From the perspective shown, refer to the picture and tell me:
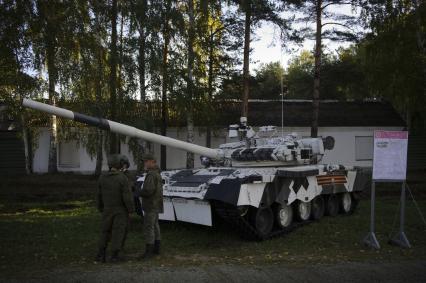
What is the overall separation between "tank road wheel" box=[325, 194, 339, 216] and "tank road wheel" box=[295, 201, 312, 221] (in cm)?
103

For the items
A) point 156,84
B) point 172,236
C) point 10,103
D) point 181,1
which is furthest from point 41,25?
point 172,236

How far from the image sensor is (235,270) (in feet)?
24.3

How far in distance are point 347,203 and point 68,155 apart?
1620cm

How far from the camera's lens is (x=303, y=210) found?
11.9 metres

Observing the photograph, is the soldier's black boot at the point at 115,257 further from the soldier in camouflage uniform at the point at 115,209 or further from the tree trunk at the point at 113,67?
the tree trunk at the point at 113,67

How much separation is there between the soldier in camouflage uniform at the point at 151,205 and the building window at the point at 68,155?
59.5ft

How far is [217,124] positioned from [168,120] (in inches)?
81.3

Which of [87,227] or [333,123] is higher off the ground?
[333,123]

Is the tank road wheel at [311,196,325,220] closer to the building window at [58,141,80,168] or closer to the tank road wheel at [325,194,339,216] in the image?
the tank road wheel at [325,194,339,216]

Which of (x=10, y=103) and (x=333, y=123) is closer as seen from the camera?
(x=10, y=103)

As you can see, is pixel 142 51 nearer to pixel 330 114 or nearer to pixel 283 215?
pixel 283 215

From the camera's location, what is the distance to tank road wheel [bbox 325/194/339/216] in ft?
42.8

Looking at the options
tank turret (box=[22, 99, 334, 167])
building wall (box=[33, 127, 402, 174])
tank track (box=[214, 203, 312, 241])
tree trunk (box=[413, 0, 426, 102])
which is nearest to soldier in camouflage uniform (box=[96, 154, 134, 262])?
tank track (box=[214, 203, 312, 241])

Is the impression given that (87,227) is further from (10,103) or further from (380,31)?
(380,31)
